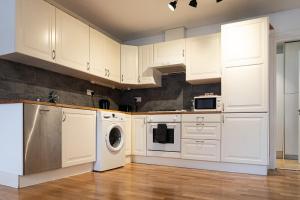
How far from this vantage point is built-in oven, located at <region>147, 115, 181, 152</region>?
359 cm

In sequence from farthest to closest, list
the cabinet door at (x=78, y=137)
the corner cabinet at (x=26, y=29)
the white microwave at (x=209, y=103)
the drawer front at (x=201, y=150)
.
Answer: the white microwave at (x=209, y=103), the drawer front at (x=201, y=150), the cabinet door at (x=78, y=137), the corner cabinet at (x=26, y=29)

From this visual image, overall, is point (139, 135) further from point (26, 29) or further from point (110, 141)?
point (26, 29)

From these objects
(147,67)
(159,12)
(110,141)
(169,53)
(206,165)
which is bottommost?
(206,165)

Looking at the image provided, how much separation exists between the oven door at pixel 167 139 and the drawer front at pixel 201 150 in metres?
0.13

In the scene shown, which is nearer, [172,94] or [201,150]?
[201,150]

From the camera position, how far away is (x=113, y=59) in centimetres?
410

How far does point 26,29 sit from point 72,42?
2.28 ft

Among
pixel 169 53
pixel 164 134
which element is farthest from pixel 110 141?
pixel 169 53

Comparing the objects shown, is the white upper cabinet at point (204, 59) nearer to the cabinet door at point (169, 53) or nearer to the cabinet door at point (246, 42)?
the cabinet door at point (169, 53)

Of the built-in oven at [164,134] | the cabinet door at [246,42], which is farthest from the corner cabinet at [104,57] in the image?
the cabinet door at [246,42]

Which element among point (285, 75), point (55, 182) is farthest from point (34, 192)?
point (285, 75)

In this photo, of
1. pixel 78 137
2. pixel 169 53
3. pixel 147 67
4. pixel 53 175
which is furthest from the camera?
pixel 147 67

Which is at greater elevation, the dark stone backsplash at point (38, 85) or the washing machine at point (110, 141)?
the dark stone backsplash at point (38, 85)

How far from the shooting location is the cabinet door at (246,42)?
3137mm
